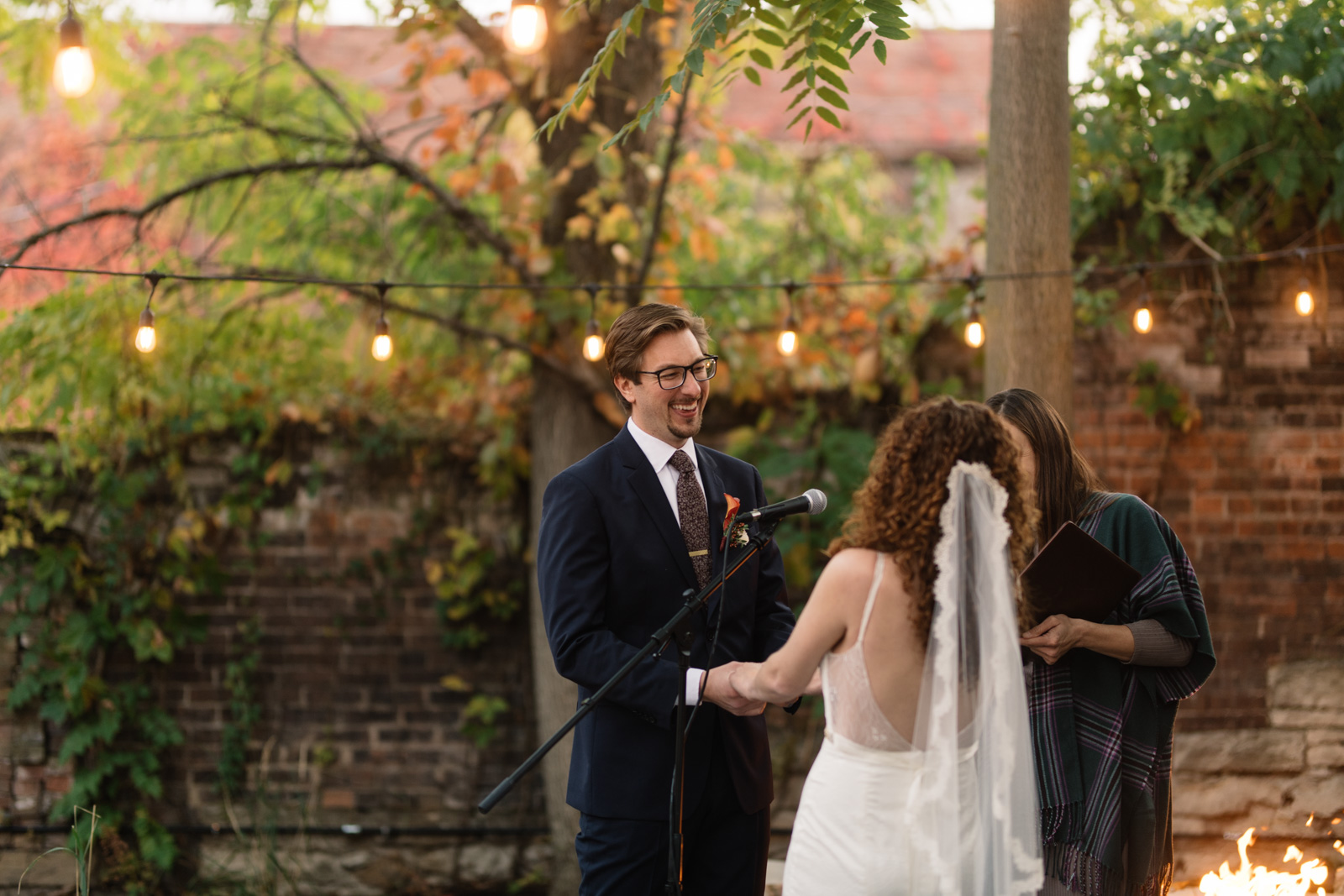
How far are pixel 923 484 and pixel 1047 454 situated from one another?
681mm

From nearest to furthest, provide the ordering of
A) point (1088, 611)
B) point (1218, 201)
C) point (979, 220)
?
point (1088, 611) < point (1218, 201) < point (979, 220)

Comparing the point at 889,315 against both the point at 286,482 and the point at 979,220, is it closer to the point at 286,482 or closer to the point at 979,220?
the point at 979,220

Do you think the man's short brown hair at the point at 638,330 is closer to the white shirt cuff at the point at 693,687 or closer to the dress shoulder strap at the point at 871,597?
the white shirt cuff at the point at 693,687

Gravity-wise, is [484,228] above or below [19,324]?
above

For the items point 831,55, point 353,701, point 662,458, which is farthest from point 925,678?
point 353,701

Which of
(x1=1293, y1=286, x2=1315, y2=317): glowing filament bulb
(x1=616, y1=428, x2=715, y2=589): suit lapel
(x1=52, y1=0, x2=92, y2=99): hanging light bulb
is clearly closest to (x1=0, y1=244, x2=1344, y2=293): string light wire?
(x1=1293, y1=286, x2=1315, y2=317): glowing filament bulb

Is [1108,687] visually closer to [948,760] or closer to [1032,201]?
[948,760]

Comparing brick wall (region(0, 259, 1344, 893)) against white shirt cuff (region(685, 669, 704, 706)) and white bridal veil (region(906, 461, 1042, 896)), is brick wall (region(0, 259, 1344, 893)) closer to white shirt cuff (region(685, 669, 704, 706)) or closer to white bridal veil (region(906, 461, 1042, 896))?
white shirt cuff (region(685, 669, 704, 706))

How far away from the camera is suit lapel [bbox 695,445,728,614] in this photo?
2.53 metres

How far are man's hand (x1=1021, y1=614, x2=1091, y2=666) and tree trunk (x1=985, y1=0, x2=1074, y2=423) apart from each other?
58.3 inches

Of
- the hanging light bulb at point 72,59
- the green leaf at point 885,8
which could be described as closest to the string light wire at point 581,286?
the hanging light bulb at point 72,59

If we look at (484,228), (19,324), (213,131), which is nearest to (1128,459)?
(484,228)

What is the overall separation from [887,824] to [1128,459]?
3294 mm

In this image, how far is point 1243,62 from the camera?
14.6 feet
